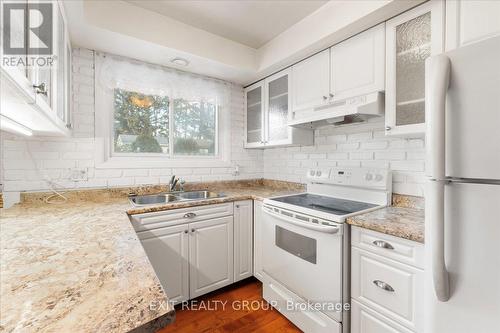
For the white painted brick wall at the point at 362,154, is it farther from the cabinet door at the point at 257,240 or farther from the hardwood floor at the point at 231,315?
the hardwood floor at the point at 231,315

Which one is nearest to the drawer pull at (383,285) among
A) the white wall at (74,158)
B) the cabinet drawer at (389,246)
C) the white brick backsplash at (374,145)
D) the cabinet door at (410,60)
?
the cabinet drawer at (389,246)

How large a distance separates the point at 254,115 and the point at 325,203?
1.46m

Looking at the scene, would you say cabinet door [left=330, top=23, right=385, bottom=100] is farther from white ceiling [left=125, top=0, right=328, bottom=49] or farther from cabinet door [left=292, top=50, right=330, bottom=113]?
white ceiling [left=125, top=0, right=328, bottom=49]

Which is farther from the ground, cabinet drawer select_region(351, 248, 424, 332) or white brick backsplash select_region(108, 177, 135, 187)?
white brick backsplash select_region(108, 177, 135, 187)

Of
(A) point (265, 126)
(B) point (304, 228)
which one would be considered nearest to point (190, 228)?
(B) point (304, 228)

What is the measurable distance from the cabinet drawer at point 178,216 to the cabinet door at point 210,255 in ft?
0.18

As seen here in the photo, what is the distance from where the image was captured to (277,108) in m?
2.54

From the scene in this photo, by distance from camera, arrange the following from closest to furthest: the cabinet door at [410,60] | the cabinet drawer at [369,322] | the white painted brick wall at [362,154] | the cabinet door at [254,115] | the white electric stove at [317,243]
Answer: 1. the cabinet drawer at [369,322]
2. the cabinet door at [410,60]
3. the white electric stove at [317,243]
4. the white painted brick wall at [362,154]
5. the cabinet door at [254,115]

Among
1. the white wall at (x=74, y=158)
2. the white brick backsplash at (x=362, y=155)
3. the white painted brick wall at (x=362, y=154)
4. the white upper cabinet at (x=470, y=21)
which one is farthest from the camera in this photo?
the white brick backsplash at (x=362, y=155)

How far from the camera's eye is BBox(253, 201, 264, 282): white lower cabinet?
2.25 m

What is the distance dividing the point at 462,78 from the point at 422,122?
638 mm

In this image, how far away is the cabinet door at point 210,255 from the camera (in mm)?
1999

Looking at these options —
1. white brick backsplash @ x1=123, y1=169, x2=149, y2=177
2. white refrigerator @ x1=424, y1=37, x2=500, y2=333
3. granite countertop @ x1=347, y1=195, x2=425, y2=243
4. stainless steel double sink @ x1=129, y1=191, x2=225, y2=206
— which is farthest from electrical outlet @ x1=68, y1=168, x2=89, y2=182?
white refrigerator @ x1=424, y1=37, x2=500, y2=333

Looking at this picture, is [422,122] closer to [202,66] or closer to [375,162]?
[375,162]
